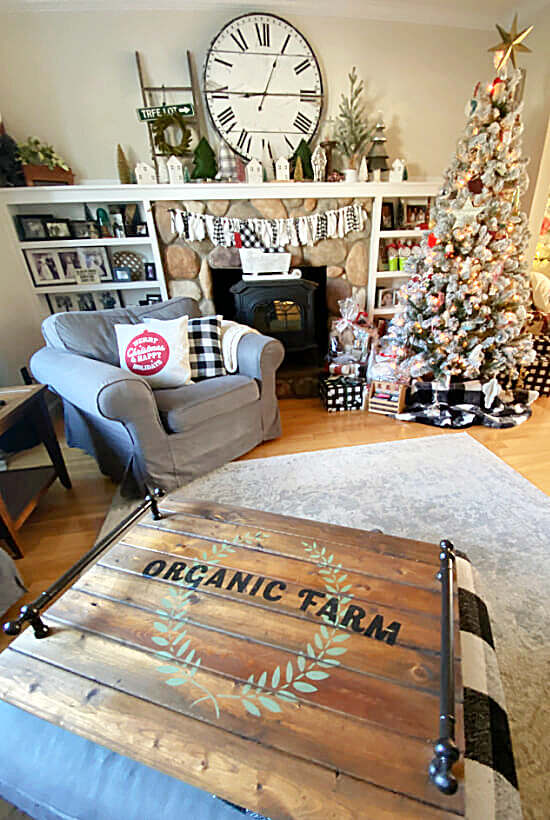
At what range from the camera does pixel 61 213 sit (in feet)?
9.31

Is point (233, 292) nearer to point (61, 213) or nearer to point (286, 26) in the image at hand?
point (61, 213)

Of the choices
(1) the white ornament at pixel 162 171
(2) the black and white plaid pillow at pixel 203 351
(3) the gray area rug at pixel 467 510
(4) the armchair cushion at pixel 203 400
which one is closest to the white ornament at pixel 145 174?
(1) the white ornament at pixel 162 171

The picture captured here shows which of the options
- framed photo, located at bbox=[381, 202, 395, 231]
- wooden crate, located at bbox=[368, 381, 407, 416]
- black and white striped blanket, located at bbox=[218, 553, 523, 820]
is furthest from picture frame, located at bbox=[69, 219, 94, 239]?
black and white striped blanket, located at bbox=[218, 553, 523, 820]

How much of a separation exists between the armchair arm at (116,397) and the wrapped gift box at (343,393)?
134cm

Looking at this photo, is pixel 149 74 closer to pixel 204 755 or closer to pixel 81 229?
pixel 81 229

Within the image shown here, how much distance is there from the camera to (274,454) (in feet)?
7.38

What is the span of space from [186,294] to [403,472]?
7.25 feet

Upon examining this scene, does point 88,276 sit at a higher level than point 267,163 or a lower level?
lower

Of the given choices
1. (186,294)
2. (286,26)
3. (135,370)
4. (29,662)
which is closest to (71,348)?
(135,370)

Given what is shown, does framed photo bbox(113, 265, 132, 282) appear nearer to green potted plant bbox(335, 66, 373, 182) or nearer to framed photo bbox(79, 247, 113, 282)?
framed photo bbox(79, 247, 113, 282)

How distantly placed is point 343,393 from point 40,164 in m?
2.68

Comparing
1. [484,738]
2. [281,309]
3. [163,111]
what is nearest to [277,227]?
[281,309]

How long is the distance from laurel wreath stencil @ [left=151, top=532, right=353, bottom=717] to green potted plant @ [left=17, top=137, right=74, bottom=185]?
2925 mm

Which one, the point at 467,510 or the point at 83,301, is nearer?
the point at 467,510
